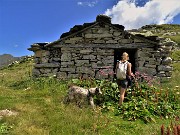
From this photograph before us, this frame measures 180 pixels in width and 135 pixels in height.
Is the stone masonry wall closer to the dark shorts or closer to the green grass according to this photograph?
the dark shorts

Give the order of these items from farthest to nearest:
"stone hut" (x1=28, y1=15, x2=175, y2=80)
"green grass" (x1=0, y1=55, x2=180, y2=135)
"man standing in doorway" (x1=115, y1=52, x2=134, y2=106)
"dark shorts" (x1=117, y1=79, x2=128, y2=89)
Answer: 1. "stone hut" (x1=28, y1=15, x2=175, y2=80)
2. "dark shorts" (x1=117, y1=79, x2=128, y2=89)
3. "man standing in doorway" (x1=115, y1=52, x2=134, y2=106)
4. "green grass" (x1=0, y1=55, x2=180, y2=135)

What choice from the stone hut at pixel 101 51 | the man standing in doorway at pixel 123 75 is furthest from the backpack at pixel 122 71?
the stone hut at pixel 101 51

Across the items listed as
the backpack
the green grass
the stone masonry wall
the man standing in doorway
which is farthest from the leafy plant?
the stone masonry wall

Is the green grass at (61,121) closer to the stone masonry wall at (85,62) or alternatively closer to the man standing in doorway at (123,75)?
the man standing in doorway at (123,75)

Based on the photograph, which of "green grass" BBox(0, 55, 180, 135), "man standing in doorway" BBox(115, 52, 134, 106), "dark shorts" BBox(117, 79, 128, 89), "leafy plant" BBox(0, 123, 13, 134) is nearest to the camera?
"leafy plant" BBox(0, 123, 13, 134)

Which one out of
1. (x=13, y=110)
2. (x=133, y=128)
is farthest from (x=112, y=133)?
(x=13, y=110)

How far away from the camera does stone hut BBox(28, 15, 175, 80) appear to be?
1639 cm

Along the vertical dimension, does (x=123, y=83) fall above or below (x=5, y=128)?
above

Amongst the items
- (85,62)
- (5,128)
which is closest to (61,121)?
(5,128)

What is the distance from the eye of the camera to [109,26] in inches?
655

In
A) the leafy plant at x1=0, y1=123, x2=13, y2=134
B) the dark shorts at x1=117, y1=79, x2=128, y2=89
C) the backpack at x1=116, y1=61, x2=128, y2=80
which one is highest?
the backpack at x1=116, y1=61, x2=128, y2=80

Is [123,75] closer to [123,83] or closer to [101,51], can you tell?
[123,83]

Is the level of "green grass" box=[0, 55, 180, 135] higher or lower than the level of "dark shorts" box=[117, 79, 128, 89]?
lower

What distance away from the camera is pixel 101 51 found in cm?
1648
